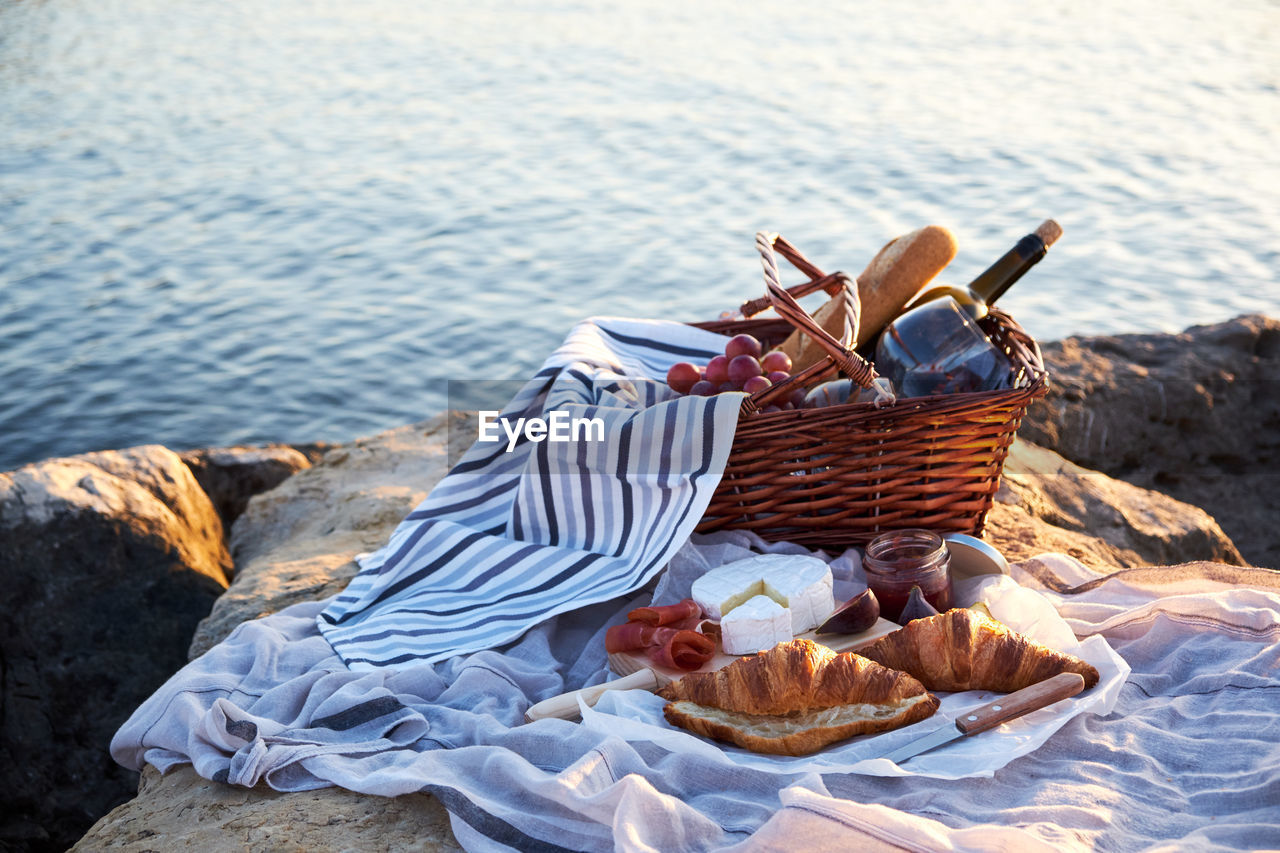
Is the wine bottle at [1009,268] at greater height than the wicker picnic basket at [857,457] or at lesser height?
greater

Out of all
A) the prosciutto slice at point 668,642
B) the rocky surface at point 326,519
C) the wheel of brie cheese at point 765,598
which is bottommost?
the rocky surface at point 326,519

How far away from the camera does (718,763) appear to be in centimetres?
199

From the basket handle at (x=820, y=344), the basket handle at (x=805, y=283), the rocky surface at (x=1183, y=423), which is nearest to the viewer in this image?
the basket handle at (x=820, y=344)

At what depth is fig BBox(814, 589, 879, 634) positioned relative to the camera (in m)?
2.32

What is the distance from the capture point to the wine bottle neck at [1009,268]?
3162 mm

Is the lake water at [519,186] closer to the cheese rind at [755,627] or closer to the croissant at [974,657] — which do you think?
the cheese rind at [755,627]

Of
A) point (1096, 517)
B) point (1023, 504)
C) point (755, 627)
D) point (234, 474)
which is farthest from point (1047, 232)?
point (234, 474)

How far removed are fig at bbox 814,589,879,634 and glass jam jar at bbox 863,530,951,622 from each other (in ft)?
0.35

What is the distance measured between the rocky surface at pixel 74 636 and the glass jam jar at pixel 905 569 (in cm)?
258

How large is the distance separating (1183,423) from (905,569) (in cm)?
304

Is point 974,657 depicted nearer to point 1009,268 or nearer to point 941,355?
point 941,355

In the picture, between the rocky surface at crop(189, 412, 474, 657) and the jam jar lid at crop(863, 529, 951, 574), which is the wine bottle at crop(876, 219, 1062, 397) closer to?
the jam jar lid at crop(863, 529, 951, 574)

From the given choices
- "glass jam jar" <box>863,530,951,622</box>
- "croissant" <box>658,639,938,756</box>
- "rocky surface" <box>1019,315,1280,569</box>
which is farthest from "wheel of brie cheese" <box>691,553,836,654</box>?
"rocky surface" <box>1019,315,1280,569</box>

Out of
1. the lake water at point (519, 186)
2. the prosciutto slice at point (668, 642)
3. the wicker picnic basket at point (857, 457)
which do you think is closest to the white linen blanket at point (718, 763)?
the prosciutto slice at point (668, 642)
